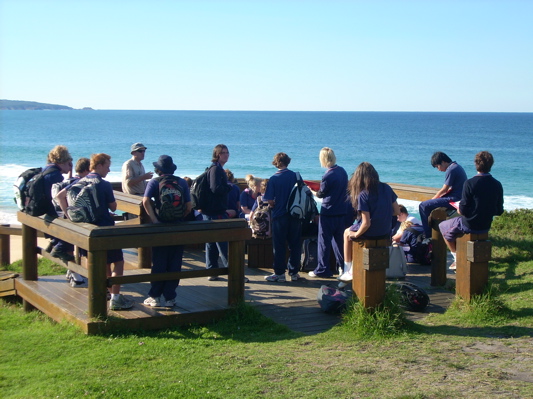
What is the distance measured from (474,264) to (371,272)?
1.24 m

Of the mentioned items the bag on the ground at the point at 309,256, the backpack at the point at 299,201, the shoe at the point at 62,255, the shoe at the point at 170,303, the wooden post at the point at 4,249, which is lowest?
the wooden post at the point at 4,249

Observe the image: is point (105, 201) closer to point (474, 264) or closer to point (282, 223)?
point (282, 223)

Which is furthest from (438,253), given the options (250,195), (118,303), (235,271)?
(118,303)

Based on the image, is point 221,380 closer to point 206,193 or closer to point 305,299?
point 305,299

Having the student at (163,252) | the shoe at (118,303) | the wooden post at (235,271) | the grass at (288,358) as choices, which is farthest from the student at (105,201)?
the wooden post at (235,271)

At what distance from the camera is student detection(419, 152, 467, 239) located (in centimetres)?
927

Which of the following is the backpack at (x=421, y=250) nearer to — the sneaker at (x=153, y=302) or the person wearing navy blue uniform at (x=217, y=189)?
the person wearing navy blue uniform at (x=217, y=189)

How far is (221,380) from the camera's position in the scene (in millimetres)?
5176

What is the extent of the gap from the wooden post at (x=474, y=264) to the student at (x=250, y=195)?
3.72 meters

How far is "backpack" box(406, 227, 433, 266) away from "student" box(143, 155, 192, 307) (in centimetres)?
419

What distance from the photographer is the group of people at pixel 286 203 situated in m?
6.91

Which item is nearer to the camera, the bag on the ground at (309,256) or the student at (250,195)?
the bag on the ground at (309,256)

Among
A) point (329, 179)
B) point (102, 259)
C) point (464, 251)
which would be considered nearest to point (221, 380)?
point (102, 259)

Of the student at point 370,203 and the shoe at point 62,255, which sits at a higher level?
the student at point 370,203
